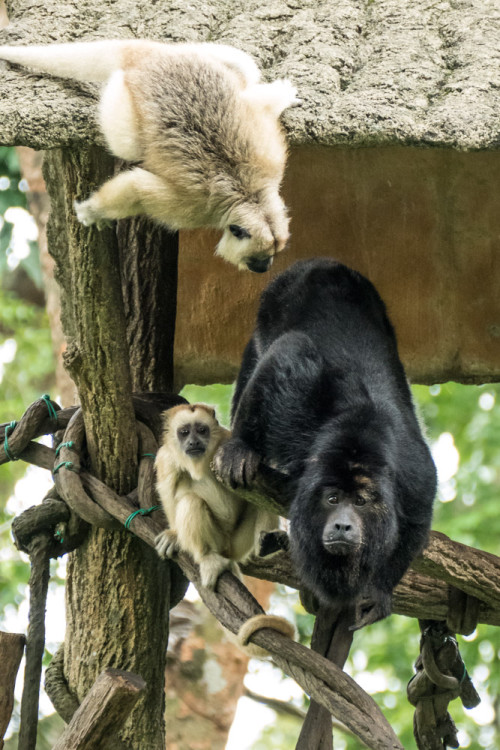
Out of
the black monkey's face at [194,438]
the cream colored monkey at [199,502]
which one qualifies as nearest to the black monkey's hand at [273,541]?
the cream colored monkey at [199,502]

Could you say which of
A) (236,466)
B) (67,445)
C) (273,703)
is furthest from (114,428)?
(273,703)

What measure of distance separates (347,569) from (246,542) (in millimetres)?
1049

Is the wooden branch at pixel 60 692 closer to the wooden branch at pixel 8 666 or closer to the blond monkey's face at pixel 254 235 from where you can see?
the wooden branch at pixel 8 666

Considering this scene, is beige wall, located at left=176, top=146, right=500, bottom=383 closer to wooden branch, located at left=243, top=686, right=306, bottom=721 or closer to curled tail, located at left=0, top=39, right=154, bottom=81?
curled tail, located at left=0, top=39, right=154, bottom=81

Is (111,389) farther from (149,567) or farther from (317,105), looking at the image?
(317,105)

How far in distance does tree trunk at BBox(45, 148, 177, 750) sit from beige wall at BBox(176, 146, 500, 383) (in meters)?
0.53

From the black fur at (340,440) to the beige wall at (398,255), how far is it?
1.08 m

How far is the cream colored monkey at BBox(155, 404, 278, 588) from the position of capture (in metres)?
3.80

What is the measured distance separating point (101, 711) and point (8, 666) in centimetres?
45

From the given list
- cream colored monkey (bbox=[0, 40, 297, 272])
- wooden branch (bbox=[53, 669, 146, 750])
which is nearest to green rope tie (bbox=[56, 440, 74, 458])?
wooden branch (bbox=[53, 669, 146, 750])

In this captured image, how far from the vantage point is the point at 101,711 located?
130 inches

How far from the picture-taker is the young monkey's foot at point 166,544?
3775mm

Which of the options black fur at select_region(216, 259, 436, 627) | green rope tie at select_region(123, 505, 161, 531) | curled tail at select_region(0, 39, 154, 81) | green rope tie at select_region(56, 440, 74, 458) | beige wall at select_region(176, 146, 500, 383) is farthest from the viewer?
beige wall at select_region(176, 146, 500, 383)

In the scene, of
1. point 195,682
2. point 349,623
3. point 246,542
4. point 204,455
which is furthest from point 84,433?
point 195,682
